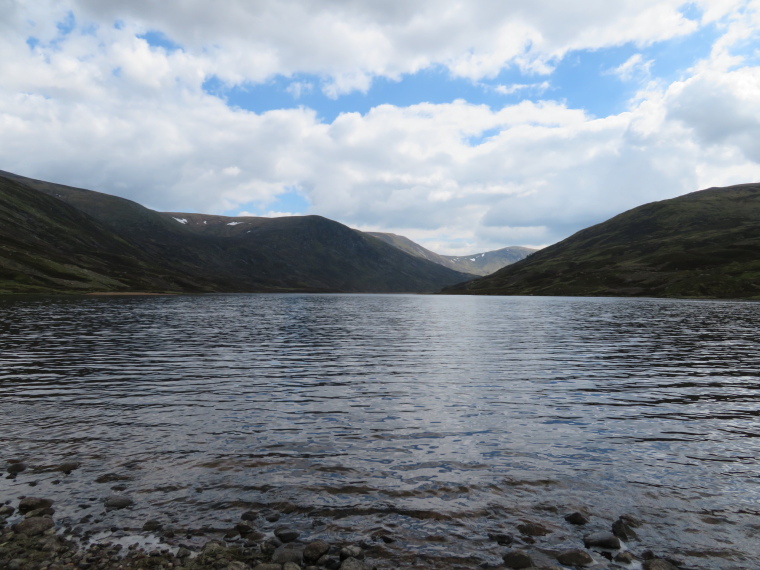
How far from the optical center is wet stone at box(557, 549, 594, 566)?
10.6 metres

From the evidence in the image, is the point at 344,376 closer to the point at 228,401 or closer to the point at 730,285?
the point at 228,401

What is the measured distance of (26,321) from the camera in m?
74.4

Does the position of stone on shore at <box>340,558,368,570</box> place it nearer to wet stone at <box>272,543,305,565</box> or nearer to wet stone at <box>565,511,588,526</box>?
wet stone at <box>272,543,305,565</box>

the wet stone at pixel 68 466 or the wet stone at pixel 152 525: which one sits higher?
the wet stone at pixel 152 525

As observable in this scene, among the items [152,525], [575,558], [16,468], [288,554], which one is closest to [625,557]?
[575,558]

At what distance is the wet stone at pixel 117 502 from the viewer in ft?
43.1

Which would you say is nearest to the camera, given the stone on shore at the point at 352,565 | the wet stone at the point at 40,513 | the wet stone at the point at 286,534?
the stone on shore at the point at 352,565

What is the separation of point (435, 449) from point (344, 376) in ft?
54.1

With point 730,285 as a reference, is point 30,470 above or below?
below

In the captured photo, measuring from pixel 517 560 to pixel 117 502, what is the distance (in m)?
11.4

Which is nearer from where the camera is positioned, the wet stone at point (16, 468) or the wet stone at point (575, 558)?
the wet stone at point (575, 558)

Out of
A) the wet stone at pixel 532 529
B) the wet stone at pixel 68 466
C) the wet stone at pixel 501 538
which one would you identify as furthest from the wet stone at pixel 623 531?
the wet stone at pixel 68 466

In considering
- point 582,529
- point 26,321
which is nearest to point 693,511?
point 582,529

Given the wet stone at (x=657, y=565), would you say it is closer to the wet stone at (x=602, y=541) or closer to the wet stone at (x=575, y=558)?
the wet stone at (x=602, y=541)
